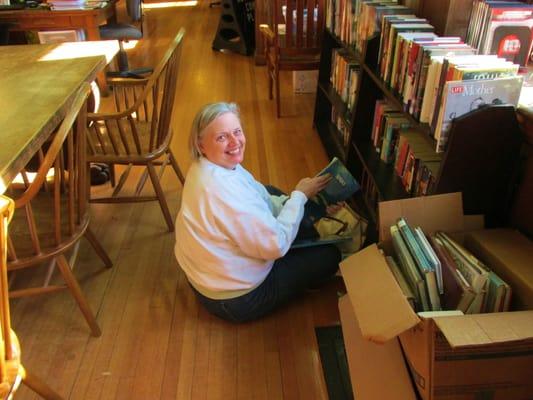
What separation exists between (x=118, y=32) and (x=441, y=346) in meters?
3.94

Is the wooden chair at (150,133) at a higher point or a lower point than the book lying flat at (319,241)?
higher

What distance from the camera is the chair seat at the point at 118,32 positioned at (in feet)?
12.9

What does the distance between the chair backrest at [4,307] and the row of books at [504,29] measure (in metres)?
1.46

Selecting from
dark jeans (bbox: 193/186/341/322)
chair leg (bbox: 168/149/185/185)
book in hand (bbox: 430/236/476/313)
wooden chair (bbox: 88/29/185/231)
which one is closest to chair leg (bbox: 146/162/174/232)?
wooden chair (bbox: 88/29/185/231)

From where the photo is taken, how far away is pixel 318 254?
1.71m

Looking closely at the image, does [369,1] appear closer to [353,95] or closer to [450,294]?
[353,95]

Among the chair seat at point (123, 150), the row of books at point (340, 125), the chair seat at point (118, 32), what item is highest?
the chair seat at point (118, 32)

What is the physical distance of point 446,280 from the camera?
1163mm

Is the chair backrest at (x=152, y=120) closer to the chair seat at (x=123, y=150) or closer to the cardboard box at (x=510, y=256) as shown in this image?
the chair seat at (x=123, y=150)

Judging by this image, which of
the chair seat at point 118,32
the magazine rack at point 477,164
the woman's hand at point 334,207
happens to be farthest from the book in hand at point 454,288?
the chair seat at point 118,32

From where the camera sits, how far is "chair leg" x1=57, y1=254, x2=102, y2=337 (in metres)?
1.49

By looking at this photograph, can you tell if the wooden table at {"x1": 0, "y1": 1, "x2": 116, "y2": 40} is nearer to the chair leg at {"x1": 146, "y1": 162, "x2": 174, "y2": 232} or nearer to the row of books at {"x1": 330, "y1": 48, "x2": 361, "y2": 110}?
the row of books at {"x1": 330, "y1": 48, "x2": 361, "y2": 110}

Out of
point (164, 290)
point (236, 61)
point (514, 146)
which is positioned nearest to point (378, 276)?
point (514, 146)

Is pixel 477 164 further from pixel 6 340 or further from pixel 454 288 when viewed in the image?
pixel 6 340
